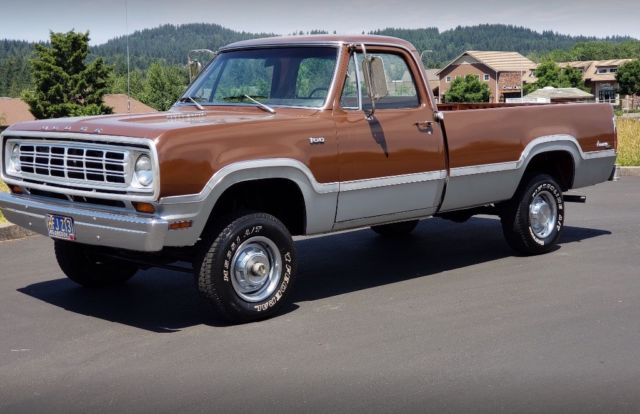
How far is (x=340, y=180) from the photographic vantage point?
7094 millimetres

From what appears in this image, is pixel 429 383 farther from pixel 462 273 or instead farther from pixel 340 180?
pixel 462 273

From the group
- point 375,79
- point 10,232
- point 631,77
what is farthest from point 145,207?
point 631,77

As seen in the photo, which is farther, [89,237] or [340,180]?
[340,180]

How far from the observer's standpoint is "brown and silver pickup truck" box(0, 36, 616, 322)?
6.25 metres

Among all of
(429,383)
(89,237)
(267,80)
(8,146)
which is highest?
(267,80)

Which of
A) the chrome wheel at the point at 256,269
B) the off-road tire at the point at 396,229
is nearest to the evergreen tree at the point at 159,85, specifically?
the off-road tire at the point at 396,229

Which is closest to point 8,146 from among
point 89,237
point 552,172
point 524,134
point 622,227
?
point 89,237

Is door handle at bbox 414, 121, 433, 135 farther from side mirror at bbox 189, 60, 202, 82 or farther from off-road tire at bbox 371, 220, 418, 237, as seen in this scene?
off-road tire at bbox 371, 220, 418, 237

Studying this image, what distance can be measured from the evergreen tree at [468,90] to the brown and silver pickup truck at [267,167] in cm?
11717

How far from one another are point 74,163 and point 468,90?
399 ft

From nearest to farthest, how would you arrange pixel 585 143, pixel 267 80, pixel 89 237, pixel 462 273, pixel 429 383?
pixel 429 383 < pixel 89 237 < pixel 267 80 < pixel 462 273 < pixel 585 143

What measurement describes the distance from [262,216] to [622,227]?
5510 mm

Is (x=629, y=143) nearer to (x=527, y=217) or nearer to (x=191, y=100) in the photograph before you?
(x=527, y=217)

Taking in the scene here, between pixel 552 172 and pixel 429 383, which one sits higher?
pixel 552 172
